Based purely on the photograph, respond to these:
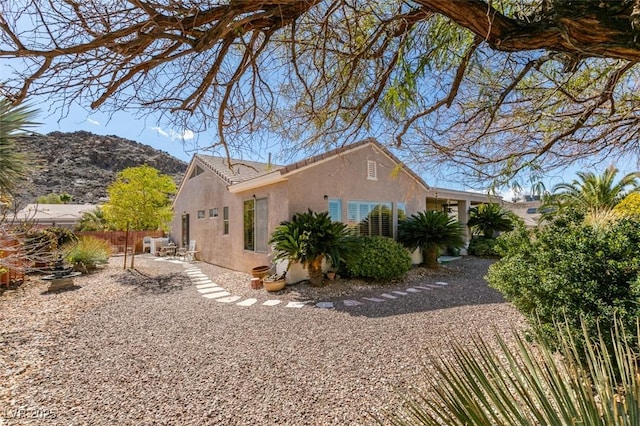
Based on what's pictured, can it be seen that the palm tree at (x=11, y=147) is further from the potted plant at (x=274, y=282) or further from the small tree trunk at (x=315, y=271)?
the small tree trunk at (x=315, y=271)

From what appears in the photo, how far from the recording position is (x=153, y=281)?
37.2 feet

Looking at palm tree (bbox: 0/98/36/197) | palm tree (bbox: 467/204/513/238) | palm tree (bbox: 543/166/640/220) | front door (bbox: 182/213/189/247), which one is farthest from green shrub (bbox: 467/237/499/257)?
palm tree (bbox: 0/98/36/197)

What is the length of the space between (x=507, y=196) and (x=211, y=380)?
4.69 m

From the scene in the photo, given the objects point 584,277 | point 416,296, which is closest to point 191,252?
point 416,296

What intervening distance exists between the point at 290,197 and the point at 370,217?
12.1 ft

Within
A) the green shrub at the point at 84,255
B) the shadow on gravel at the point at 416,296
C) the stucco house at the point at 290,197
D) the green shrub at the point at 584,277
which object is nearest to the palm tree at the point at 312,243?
the stucco house at the point at 290,197

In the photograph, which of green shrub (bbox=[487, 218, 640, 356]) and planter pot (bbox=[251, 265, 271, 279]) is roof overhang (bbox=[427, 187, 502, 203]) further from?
green shrub (bbox=[487, 218, 640, 356])

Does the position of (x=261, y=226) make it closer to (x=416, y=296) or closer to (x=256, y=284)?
(x=256, y=284)

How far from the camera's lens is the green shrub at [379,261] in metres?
10.0

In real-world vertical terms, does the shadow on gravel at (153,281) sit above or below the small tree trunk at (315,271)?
below

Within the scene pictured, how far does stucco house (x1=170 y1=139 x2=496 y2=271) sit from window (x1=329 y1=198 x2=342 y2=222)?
1.4 inches

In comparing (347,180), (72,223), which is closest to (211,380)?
(347,180)

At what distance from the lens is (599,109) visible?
3.90 metres

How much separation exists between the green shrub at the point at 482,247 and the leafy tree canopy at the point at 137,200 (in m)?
16.1
